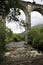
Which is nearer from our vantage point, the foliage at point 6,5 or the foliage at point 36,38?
the foliage at point 6,5

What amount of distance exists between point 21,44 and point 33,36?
2287 mm

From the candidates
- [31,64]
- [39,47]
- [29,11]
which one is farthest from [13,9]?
[29,11]

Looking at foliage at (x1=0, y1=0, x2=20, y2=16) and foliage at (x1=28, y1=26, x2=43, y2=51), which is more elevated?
foliage at (x1=0, y1=0, x2=20, y2=16)

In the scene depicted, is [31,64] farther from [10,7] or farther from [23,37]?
[10,7]

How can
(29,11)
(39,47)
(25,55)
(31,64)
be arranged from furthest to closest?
(29,11) < (39,47) < (25,55) < (31,64)

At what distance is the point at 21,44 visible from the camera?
33.9 m

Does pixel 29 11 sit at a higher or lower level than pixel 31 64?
higher

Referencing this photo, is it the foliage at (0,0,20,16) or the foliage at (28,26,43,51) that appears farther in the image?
the foliage at (28,26,43,51)

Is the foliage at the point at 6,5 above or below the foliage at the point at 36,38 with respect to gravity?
above

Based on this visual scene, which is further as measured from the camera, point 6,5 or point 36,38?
point 36,38

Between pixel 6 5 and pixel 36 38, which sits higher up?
pixel 6 5

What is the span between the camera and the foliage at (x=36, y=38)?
106 ft

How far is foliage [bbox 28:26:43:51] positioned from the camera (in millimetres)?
32406

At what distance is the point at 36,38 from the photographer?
3325 cm
